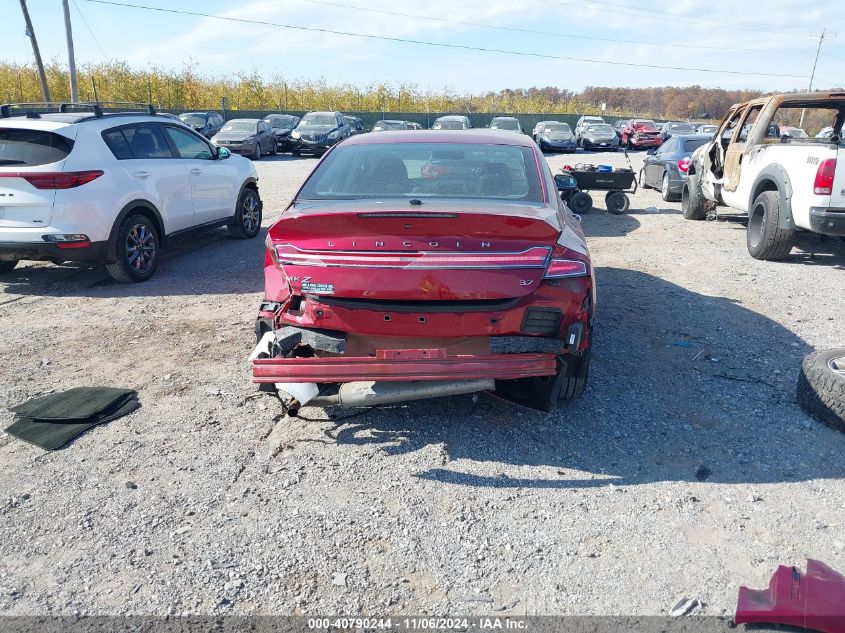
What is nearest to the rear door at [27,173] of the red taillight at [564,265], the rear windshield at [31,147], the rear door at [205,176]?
the rear windshield at [31,147]

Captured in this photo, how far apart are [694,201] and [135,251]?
8912mm

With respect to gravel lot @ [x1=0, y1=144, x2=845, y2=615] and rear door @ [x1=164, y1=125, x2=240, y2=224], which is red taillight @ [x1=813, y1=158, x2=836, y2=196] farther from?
rear door @ [x1=164, y1=125, x2=240, y2=224]

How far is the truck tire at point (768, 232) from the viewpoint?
834 centimetres

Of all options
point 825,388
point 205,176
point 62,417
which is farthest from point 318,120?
point 825,388

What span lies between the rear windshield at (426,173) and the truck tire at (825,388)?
197 cm

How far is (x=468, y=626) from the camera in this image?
2.52 metres

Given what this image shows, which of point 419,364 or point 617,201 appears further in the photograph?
point 617,201

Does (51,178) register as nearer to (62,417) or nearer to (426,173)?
(62,417)

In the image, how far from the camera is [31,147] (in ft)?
22.4

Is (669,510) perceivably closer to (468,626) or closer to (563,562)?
(563,562)

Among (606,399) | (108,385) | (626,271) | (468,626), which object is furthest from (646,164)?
(468,626)

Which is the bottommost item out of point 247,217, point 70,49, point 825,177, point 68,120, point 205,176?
point 247,217

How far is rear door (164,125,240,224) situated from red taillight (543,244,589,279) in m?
6.29

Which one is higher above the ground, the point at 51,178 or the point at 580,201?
the point at 51,178
